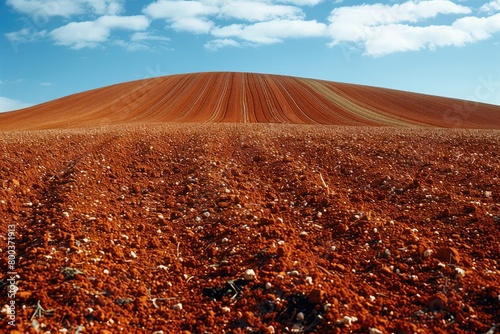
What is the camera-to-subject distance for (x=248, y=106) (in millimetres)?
34594

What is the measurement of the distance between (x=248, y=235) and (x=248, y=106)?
29.3 meters

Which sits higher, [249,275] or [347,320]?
[249,275]

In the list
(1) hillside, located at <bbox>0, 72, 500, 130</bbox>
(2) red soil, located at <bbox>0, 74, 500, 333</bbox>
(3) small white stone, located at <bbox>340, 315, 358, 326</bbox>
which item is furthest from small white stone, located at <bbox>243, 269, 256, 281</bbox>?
(1) hillside, located at <bbox>0, 72, 500, 130</bbox>

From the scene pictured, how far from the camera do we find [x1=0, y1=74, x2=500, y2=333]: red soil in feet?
14.2

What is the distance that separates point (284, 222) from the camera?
6.48 metres

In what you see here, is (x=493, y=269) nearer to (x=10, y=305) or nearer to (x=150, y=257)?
(x=150, y=257)

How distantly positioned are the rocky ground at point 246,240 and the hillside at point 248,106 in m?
17.7

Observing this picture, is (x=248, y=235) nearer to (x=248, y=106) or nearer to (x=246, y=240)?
(x=246, y=240)

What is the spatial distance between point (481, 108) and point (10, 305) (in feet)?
153

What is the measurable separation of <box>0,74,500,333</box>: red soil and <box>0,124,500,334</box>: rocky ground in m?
0.02

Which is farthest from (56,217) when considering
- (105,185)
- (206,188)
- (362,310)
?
(362,310)

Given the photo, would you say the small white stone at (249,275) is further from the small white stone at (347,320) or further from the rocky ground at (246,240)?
the small white stone at (347,320)

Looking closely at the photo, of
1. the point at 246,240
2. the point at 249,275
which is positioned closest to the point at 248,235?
the point at 246,240

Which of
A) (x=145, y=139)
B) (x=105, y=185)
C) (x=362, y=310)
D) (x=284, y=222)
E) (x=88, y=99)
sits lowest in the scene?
(x=362, y=310)
